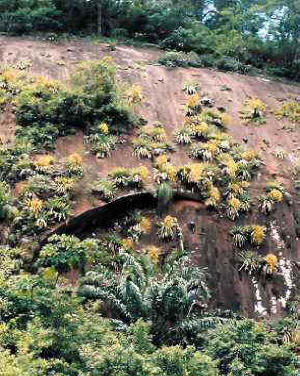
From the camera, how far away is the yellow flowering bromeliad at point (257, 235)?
59.2ft

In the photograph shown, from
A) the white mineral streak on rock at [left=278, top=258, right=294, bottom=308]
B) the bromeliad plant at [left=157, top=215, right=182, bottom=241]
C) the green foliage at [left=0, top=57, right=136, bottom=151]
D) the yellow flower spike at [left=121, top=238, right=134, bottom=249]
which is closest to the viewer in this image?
the yellow flower spike at [left=121, top=238, right=134, bottom=249]

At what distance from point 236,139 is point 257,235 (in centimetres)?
502

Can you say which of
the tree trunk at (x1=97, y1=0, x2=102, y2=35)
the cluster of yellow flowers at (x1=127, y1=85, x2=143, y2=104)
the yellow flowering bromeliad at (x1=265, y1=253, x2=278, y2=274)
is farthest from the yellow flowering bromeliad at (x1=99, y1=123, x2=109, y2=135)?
the tree trunk at (x1=97, y1=0, x2=102, y2=35)

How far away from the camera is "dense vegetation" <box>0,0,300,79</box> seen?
2748 centimetres

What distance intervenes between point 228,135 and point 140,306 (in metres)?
9.99

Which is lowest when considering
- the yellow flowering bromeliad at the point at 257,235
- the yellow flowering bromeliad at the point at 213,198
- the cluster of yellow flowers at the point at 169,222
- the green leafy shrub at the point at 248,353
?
the yellow flowering bromeliad at the point at 257,235

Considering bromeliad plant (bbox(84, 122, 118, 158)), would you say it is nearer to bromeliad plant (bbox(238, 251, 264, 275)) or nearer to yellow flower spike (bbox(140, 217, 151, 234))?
yellow flower spike (bbox(140, 217, 151, 234))

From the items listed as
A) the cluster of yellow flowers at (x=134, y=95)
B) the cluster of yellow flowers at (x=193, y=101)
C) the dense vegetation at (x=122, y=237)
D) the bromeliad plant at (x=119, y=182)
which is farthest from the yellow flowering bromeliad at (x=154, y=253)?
the cluster of yellow flowers at (x=193, y=101)

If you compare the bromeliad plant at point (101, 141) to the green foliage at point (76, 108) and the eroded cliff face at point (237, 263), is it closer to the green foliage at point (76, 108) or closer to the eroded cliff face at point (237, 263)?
the green foliage at point (76, 108)

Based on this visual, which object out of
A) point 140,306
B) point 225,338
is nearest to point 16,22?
point 140,306

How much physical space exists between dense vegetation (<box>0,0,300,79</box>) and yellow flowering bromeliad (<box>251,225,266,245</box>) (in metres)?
11.2

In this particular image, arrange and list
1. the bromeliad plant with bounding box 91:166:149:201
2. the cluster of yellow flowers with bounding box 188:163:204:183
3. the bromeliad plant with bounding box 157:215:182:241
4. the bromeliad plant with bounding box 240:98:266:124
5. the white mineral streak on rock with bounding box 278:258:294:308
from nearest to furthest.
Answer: the white mineral streak on rock with bounding box 278:258:294:308
the bromeliad plant with bounding box 157:215:182:241
the bromeliad plant with bounding box 91:166:149:201
the cluster of yellow flowers with bounding box 188:163:204:183
the bromeliad plant with bounding box 240:98:266:124

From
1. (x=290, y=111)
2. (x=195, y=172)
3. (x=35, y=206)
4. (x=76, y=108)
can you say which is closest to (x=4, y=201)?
(x=35, y=206)

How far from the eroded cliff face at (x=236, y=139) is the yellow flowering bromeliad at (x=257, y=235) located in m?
0.29
